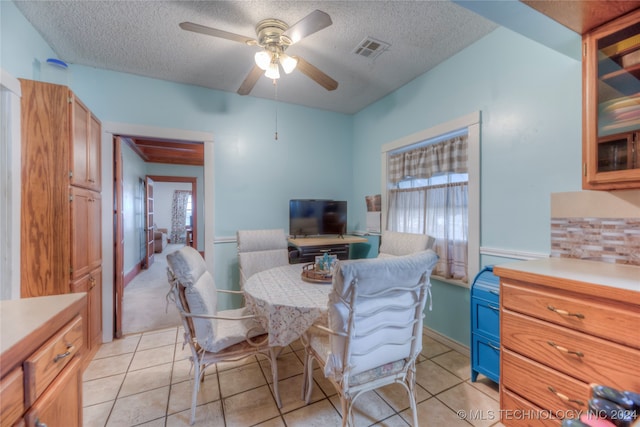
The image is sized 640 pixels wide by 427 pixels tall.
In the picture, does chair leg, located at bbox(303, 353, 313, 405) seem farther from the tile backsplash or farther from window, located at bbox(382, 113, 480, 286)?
the tile backsplash

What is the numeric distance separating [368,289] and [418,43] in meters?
2.18

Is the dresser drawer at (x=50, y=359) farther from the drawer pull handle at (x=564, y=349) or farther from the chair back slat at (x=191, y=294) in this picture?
the drawer pull handle at (x=564, y=349)

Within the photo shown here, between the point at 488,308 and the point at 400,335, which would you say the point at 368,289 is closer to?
the point at 400,335

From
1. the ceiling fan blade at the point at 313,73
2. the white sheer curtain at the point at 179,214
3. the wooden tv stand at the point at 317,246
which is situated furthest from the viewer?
the white sheer curtain at the point at 179,214

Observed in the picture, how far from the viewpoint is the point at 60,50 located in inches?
92.5

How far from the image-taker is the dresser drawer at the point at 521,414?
3.93 ft

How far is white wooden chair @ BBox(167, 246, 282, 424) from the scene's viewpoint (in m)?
1.48

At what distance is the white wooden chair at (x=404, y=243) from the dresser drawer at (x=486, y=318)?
0.54 meters

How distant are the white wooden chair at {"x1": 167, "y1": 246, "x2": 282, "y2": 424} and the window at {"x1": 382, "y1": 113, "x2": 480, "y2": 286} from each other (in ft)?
6.15

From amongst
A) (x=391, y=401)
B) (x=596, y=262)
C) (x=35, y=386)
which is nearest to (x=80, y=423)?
(x=35, y=386)

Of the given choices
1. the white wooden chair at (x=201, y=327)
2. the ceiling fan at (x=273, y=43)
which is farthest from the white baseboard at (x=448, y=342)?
the ceiling fan at (x=273, y=43)

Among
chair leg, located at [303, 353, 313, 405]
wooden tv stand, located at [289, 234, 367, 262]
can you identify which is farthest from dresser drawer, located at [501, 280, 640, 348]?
wooden tv stand, located at [289, 234, 367, 262]

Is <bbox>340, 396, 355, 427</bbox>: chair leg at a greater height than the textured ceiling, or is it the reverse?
the textured ceiling

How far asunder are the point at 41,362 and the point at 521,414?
196 centimetres
